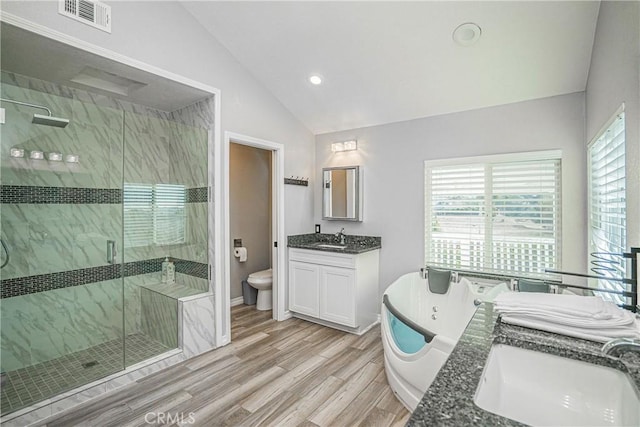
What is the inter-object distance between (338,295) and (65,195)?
2767mm

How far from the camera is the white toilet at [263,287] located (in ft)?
13.5

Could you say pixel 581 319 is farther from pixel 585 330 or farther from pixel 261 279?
pixel 261 279

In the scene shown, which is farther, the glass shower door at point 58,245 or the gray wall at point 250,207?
the gray wall at point 250,207

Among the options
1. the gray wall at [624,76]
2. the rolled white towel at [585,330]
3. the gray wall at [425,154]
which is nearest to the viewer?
the rolled white towel at [585,330]

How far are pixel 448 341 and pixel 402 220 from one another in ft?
6.42

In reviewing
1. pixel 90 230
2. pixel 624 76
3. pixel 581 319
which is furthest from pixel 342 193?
pixel 581 319

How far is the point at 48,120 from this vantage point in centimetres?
253

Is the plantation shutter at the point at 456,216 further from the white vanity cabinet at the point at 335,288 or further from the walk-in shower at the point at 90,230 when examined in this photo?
the walk-in shower at the point at 90,230

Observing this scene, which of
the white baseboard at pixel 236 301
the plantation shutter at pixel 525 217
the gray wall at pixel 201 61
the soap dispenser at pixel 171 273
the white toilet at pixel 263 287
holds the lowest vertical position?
the white baseboard at pixel 236 301

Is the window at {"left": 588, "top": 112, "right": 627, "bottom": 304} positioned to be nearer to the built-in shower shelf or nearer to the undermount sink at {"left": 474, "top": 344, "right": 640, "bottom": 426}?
the undermount sink at {"left": 474, "top": 344, "right": 640, "bottom": 426}

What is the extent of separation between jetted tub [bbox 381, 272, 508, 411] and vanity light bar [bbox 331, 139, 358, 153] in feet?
5.64

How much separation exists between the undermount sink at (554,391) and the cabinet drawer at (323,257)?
2.42 m

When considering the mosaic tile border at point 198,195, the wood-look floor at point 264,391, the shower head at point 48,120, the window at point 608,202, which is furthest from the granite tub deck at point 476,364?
the shower head at point 48,120

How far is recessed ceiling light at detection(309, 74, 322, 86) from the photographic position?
10.6 feet
